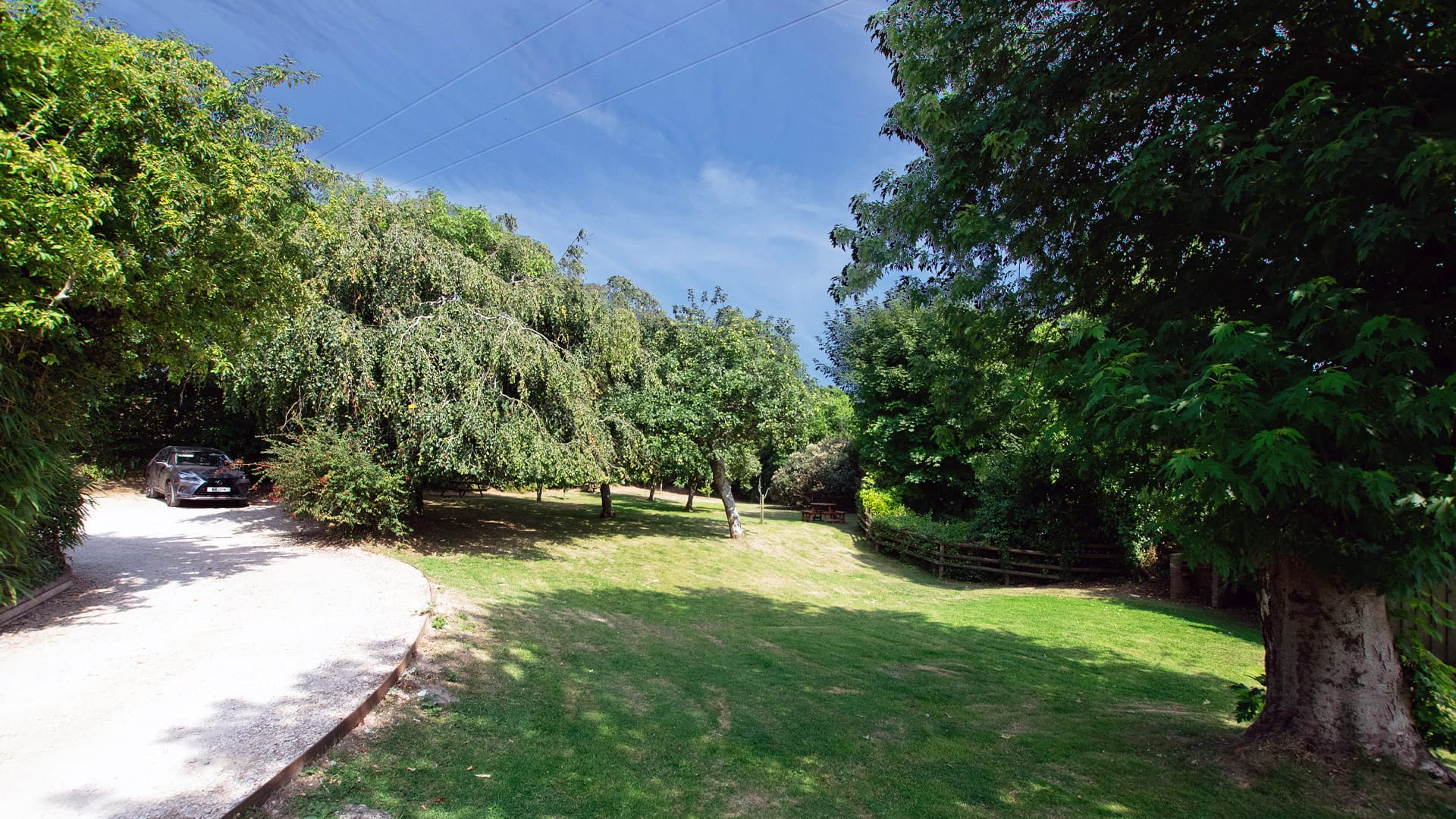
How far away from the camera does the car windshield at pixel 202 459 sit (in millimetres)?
16234

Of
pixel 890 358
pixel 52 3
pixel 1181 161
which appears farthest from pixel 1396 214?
pixel 890 358

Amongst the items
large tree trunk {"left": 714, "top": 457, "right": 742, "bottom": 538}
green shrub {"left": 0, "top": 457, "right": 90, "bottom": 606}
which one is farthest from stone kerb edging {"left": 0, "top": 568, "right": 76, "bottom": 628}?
large tree trunk {"left": 714, "top": 457, "right": 742, "bottom": 538}

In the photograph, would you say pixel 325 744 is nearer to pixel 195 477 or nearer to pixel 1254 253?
pixel 1254 253

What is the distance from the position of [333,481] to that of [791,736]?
9561 mm

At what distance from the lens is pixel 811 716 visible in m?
5.61

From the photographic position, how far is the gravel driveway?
11.1 ft

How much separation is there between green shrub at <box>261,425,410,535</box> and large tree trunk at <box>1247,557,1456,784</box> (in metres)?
11.9

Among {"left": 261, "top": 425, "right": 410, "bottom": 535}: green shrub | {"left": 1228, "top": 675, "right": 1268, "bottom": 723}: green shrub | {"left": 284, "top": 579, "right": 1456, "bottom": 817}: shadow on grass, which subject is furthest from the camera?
{"left": 261, "top": 425, "right": 410, "bottom": 535}: green shrub

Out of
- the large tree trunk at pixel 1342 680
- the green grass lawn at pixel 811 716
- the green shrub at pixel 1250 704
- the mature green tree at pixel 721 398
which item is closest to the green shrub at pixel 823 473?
the mature green tree at pixel 721 398

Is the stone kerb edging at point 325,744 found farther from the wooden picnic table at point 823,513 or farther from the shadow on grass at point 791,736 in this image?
the wooden picnic table at point 823,513

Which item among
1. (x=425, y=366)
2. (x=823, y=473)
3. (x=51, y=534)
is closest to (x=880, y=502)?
(x=823, y=473)

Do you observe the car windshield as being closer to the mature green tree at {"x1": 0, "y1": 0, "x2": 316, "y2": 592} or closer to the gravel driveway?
the gravel driveway

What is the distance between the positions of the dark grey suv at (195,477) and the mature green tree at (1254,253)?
16.6 meters

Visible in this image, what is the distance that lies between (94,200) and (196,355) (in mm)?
2535
